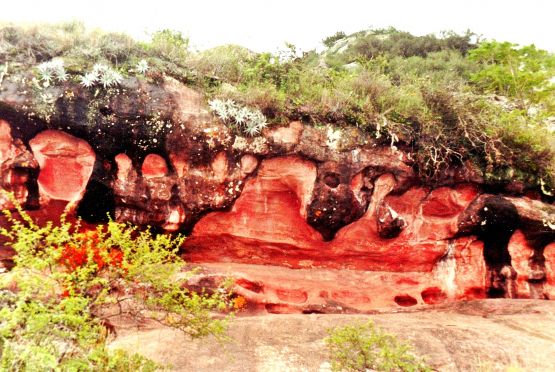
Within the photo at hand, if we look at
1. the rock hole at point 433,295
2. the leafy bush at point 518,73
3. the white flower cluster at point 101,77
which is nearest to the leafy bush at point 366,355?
the rock hole at point 433,295

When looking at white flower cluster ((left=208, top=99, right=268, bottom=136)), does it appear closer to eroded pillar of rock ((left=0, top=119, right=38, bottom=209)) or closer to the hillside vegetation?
the hillside vegetation

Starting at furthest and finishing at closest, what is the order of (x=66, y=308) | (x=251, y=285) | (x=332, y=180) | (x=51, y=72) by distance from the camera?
(x=251, y=285)
(x=332, y=180)
(x=51, y=72)
(x=66, y=308)

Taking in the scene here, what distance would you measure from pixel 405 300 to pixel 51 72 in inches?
328

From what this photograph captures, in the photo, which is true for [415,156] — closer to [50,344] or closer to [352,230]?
[352,230]

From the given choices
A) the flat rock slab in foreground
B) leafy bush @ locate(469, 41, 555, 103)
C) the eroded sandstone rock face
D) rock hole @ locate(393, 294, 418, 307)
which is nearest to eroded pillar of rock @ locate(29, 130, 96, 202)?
the eroded sandstone rock face

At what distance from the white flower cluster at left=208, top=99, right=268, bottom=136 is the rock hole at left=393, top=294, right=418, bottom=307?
184 inches

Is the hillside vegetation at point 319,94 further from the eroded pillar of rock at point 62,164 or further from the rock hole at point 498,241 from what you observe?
the eroded pillar of rock at point 62,164

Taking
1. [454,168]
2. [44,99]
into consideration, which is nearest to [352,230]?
[454,168]

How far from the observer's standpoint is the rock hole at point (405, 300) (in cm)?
935

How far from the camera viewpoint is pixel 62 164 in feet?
26.0

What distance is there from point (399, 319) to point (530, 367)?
2274mm

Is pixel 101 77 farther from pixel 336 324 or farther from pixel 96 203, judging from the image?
pixel 336 324

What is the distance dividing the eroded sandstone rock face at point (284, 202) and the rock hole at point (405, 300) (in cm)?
3

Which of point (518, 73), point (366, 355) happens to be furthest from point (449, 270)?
point (518, 73)
